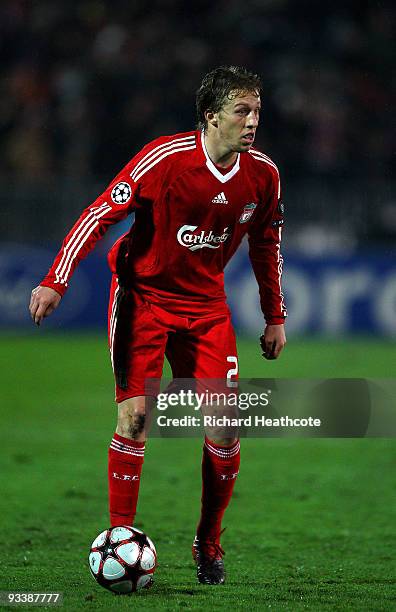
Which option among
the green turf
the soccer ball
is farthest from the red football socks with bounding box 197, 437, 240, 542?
the soccer ball

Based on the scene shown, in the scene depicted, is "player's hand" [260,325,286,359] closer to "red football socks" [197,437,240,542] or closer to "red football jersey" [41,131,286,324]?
"red football jersey" [41,131,286,324]

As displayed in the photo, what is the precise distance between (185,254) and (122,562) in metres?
1.31

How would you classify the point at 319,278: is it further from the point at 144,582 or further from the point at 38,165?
the point at 144,582

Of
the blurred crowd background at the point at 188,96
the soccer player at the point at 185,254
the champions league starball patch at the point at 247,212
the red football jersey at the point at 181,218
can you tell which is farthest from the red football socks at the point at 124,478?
the blurred crowd background at the point at 188,96

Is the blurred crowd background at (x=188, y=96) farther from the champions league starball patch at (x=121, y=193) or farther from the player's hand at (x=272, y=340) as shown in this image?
the champions league starball patch at (x=121, y=193)

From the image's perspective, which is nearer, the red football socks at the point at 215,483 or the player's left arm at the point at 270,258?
the red football socks at the point at 215,483

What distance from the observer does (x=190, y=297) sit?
16.6 ft

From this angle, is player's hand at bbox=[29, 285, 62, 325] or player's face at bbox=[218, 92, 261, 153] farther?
player's face at bbox=[218, 92, 261, 153]

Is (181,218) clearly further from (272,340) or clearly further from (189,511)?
(189,511)

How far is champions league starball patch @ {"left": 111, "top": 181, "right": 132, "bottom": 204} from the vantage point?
4746 mm

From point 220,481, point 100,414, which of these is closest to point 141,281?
point 220,481

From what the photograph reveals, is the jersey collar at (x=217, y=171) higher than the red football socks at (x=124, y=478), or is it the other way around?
the jersey collar at (x=217, y=171)

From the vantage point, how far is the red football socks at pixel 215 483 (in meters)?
5.02

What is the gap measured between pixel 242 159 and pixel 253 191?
0.14 meters
